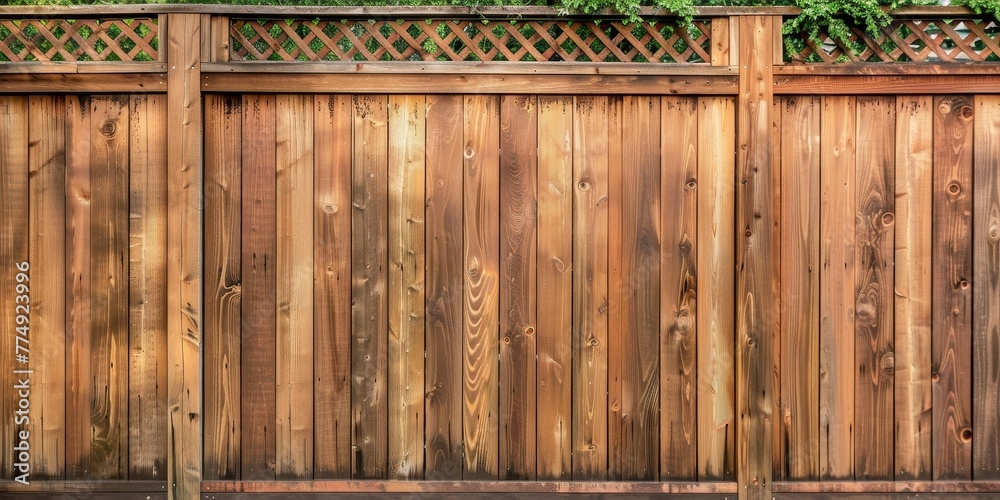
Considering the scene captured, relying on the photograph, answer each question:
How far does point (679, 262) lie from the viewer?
2689 mm

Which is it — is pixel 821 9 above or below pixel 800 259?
above

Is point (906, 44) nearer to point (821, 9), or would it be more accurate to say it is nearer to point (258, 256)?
point (821, 9)

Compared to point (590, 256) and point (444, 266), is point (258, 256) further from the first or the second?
point (590, 256)

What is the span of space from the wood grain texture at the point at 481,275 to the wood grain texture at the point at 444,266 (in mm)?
35

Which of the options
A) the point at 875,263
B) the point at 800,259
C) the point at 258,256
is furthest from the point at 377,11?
the point at 875,263

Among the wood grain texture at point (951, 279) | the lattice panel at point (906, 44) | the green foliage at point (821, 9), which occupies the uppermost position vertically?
the green foliage at point (821, 9)

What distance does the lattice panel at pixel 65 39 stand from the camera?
2.67 meters

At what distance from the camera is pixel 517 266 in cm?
269

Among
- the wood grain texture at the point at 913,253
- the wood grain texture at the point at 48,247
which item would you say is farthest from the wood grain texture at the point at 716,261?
the wood grain texture at the point at 48,247

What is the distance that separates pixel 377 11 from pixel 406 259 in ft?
3.47

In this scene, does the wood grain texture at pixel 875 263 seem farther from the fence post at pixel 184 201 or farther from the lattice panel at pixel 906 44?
the fence post at pixel 184 201

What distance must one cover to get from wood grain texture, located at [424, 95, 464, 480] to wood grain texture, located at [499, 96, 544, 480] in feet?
0.62

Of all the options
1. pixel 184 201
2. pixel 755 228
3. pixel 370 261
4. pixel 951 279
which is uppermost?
pixel 184 201

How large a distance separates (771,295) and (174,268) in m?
2.53
